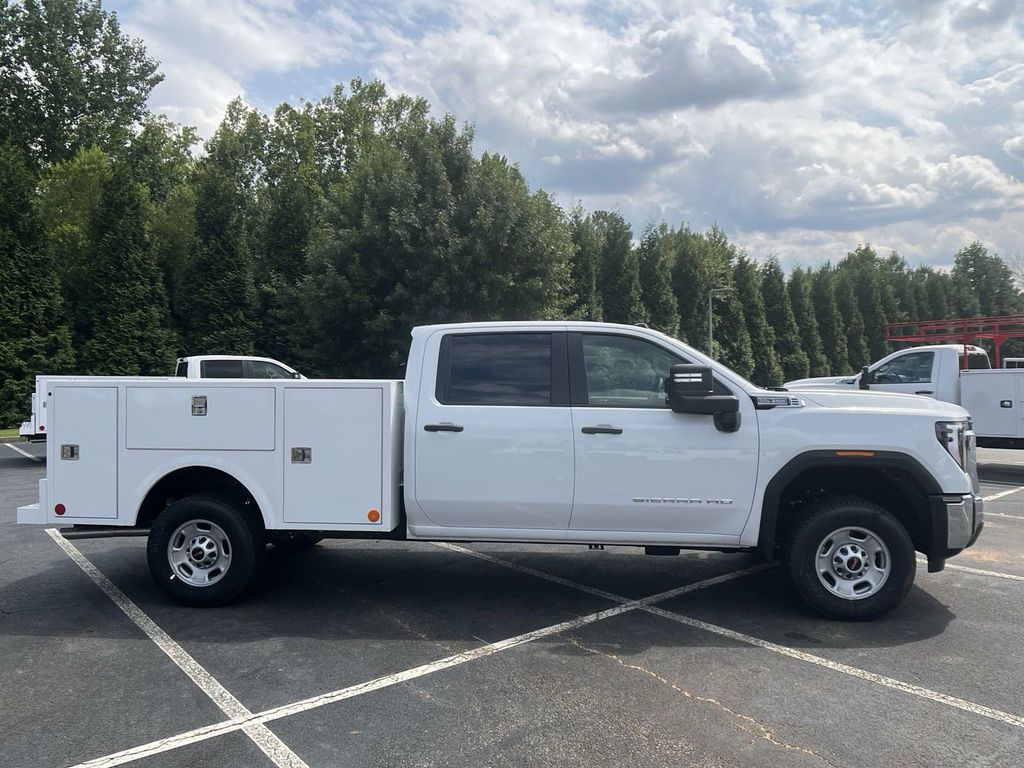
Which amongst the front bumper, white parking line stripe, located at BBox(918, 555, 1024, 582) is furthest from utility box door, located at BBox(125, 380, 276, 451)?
white parking line stripe, located at BBox(918, 555, 1024, 582)

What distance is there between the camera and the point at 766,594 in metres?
6.13

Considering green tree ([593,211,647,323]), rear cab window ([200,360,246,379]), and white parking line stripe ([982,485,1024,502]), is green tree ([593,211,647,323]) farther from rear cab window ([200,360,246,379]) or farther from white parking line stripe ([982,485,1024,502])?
white parking line stripe ([982,485,1024,502])

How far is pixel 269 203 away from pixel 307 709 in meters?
25.5

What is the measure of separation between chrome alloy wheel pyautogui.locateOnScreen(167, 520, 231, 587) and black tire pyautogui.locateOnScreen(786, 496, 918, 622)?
4.03 m

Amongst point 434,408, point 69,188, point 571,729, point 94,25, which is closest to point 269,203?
point 69,188

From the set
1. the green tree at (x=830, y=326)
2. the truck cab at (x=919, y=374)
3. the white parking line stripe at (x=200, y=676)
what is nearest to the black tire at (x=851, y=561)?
the white parking line stripe at (x=200, y=676)

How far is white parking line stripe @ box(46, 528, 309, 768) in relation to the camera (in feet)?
11.8

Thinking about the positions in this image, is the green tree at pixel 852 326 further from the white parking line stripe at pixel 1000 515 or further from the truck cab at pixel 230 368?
the white parking line stripe at pixel 1000 515

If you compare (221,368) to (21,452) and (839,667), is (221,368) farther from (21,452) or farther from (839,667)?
(839,667)

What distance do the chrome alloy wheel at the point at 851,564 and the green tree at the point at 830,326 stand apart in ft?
144

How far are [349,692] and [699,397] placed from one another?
282 centimetres

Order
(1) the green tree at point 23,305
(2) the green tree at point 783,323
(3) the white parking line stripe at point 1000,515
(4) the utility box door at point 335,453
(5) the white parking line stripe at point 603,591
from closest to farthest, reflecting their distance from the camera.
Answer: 1. (4) the utility box door at point 335,453
2. (5) the white parking line stripe at point 603,591
3. (3) the white parking line stripe at point 1000,515
4. (1) the green tree at point 23,305
5. (2) the green tree at point 783,323

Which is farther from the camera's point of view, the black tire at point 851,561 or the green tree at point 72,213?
the green tree at point 72,213

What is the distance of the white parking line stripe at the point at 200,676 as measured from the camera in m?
3.61
